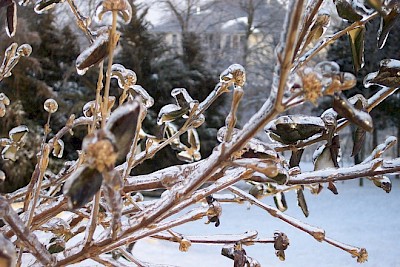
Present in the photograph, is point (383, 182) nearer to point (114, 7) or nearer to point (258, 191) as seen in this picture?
point (258, 191)

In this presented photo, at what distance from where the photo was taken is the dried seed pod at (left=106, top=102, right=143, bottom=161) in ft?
0.42

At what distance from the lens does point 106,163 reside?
0.41 feet

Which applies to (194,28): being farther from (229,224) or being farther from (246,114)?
(229,224)

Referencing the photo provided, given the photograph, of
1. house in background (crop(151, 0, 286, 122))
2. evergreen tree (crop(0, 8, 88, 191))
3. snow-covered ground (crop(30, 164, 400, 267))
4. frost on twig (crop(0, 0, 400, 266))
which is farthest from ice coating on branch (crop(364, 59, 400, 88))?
house in background (crop(151, 0, 286, 122))

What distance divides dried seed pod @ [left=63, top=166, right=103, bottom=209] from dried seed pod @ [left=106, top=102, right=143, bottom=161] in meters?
0.01

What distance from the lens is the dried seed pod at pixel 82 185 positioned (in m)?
0.13

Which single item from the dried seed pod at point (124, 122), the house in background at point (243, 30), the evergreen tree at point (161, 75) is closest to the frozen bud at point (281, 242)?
the dried seed pod at point (124, 122)

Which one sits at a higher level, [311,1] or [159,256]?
[311,1]

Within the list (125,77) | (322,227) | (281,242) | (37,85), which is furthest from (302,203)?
(37,85)

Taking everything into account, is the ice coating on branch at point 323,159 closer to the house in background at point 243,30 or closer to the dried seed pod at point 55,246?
the dried seed pod at point 55,246

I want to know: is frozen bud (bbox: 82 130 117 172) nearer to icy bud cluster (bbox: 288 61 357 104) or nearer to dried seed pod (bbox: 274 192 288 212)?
icy bud cluster (bbox: 288 61 357 104)

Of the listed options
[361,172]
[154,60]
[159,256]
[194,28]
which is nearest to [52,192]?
[361,172]

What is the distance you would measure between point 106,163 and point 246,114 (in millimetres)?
5912

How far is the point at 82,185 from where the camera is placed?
0.13 metres
